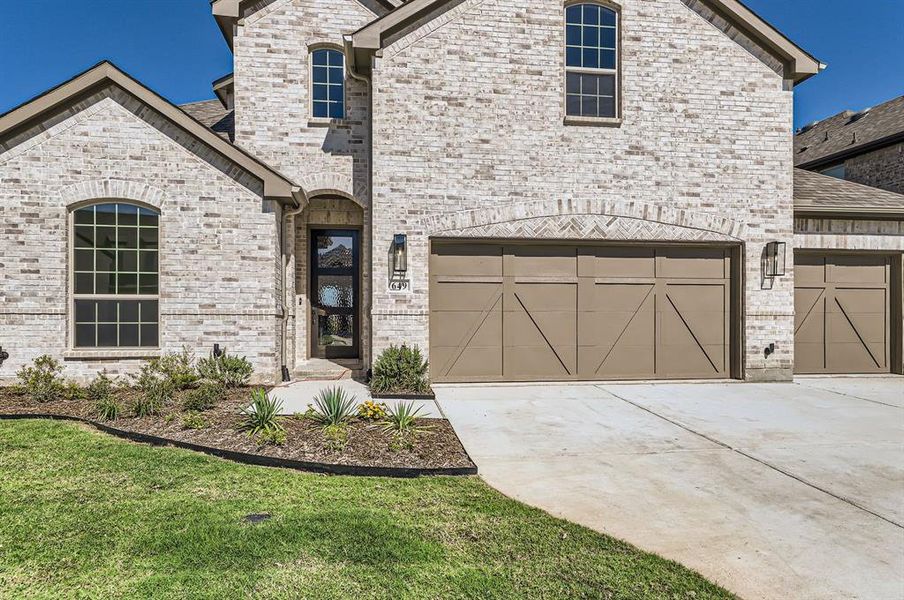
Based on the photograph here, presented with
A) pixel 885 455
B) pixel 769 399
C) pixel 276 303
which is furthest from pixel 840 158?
pixel 276 303

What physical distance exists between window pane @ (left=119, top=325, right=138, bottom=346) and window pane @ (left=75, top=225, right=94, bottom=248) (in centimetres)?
155

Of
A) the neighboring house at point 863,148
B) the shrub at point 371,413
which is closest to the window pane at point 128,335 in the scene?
the shrub at point 371,413

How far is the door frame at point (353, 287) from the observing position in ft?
39.4

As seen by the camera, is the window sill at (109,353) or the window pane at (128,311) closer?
the window sill at (109,353)

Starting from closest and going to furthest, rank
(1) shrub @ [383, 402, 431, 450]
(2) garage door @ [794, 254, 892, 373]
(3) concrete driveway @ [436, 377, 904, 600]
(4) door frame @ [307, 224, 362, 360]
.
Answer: (3) concrete driveway @ [436, 377, 904, 600] → (1) shrub @ [383, 402, 431, 450] → (2) garage door @ [794, 254, 892, 373] → (4) door frame @ [307, 224, 362, 360]

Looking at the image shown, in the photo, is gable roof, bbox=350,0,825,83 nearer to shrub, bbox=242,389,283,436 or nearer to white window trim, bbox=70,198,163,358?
white window trim, bbox=70,198,163,358

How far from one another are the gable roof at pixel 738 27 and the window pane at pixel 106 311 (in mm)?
6419

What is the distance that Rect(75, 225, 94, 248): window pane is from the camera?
9133 millimetres

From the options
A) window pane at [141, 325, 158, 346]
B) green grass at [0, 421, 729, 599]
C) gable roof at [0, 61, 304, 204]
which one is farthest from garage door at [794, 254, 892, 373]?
window pane at [141, 325, 158, 346]

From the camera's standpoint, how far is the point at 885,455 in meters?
5.78

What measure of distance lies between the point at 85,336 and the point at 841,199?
15491 mm

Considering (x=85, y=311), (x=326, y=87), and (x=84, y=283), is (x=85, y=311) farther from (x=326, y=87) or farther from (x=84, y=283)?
(x=326, y=87)

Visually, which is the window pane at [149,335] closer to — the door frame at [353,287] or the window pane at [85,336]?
the window pane at [85,336]

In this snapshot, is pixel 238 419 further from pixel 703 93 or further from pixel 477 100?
pixel 703 93
